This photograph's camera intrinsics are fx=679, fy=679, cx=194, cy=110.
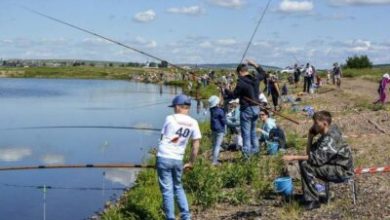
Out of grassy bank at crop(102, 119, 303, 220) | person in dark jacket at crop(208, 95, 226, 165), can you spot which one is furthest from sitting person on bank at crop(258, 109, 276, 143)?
person in dark jacket at crop(208, 95, 226, 165)

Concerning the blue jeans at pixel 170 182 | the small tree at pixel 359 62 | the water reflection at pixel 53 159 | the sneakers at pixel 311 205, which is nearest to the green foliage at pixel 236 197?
the sneakers at pixel 311 205

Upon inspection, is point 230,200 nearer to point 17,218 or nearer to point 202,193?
point 202,193

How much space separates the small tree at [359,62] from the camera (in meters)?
78.5

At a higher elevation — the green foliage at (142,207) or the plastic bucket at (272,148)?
the plastic bucket at (272,148)

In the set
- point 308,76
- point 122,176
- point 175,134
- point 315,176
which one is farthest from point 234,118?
point 308,76

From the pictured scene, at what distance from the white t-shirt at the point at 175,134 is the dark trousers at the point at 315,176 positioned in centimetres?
167

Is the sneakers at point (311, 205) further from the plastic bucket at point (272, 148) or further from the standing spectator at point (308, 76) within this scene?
the standing spectator at point (308, 76)

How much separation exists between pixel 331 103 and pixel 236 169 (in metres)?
17.9

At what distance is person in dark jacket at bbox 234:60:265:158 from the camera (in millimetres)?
12797

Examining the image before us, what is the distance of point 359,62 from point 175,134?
73593mm

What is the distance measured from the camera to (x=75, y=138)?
26609mm

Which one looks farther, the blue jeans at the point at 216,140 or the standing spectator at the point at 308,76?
the standing spectator at the point at 308,76

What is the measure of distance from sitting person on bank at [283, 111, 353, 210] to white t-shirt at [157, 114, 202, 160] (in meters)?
1.50

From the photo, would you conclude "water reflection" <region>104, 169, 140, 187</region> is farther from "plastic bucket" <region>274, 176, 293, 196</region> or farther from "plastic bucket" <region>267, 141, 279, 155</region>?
"plastic bucket" <region>274, 176, 293, 196</region>
